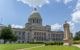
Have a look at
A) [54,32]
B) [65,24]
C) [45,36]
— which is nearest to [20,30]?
[45,36]

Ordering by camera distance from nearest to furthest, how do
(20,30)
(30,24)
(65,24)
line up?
(65,24), (20,30), (30,24)

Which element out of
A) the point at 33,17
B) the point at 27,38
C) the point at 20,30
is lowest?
the point at 27,38

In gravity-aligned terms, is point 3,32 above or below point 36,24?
below

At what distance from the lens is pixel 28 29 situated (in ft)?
336

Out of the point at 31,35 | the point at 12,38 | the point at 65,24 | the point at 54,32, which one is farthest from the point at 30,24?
the point at 65,24

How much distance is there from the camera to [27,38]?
9938cm

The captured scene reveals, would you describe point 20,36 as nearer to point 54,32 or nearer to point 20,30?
point 20,30

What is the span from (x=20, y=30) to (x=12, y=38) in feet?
121

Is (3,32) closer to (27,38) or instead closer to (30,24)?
(27,38)

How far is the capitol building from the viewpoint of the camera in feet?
324

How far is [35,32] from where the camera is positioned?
333ft

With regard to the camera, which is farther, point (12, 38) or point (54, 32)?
point (54, 32)

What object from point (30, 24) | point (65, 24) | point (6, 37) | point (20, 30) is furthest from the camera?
point (30, 24)

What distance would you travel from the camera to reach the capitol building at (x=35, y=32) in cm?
9875
